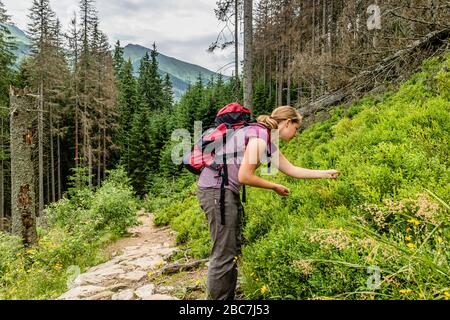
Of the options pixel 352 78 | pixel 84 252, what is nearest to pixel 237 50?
pixel 352 78

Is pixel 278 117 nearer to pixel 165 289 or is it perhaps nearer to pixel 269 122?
pixel 269 122

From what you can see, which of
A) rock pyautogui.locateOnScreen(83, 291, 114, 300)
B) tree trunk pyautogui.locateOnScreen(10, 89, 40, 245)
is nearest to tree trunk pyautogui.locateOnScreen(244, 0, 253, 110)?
rock pyautogui.locateOnScreen(83, 291, 114, 300)

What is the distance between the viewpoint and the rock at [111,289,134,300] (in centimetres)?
462

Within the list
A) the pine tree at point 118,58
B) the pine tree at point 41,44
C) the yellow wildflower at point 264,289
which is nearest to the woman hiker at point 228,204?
the yellow wildflower at point 264,289

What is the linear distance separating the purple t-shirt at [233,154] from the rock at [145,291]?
7.18 ft

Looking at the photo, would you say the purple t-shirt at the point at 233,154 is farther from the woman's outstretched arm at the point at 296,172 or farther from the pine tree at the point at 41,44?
the pine tree at the point at 41,44

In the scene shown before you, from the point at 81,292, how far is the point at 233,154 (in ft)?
11.8

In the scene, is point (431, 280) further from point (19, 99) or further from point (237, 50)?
point (237, 50)

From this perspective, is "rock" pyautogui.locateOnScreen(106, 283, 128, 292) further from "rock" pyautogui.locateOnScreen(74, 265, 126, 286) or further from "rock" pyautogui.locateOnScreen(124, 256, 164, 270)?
"rock" pyautogui.locateOnScreen(124, 256, 164, 270)

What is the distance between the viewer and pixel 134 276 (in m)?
5.77

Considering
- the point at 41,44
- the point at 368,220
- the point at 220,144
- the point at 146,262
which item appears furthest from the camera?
the point at 41,44

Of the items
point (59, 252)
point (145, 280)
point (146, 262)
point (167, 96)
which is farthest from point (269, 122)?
point (167, 96)

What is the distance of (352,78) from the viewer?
11125 millimetres
